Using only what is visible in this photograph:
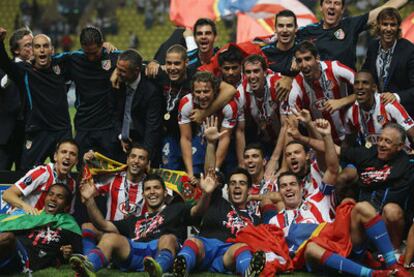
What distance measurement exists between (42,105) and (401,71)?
3.11 metres

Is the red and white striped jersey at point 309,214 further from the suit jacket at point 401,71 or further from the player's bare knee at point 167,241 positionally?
Answer: the suit jacket at point 401,71

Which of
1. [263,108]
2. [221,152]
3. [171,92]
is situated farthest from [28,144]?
[263,108]

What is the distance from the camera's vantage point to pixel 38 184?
7188 mm

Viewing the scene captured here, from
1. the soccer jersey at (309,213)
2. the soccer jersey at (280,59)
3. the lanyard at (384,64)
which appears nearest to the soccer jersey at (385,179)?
the soccer jersey at (309,213)

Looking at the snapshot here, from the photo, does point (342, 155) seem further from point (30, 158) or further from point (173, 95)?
point (30, 158)

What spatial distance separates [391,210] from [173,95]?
225 cm

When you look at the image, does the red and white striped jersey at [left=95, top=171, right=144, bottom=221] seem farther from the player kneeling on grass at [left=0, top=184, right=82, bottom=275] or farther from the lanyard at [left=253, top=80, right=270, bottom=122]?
the lanyard at [left=253, top=80, right=270, bottom=122]

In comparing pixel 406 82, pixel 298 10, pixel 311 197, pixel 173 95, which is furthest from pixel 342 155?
pixel 298 10

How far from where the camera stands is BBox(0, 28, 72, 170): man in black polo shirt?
26.3ft

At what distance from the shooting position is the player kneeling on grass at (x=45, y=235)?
6594 mm

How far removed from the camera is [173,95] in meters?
7.91

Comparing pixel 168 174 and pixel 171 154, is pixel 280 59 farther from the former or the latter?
pixel 168 174

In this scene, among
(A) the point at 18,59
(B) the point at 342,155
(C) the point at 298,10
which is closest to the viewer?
(B) the point at 342,155

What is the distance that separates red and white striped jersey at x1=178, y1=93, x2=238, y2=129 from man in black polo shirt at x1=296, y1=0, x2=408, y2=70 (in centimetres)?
94
